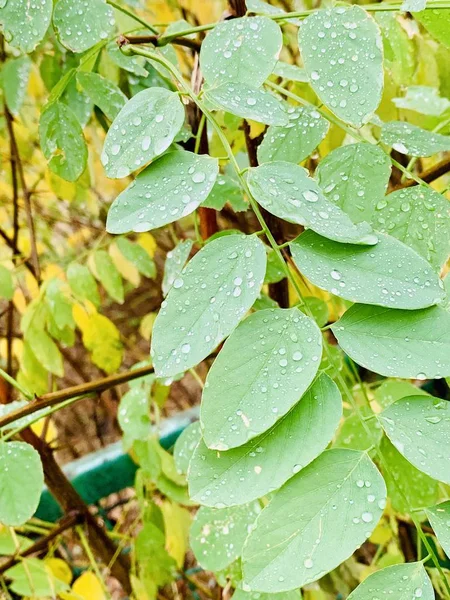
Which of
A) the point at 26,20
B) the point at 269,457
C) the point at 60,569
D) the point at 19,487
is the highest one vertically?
the point at 26,20

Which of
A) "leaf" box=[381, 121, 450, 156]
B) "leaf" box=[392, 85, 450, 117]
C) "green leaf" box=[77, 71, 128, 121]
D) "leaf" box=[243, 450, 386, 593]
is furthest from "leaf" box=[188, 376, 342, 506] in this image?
"leaf" box=[392, 85, 450, 117]

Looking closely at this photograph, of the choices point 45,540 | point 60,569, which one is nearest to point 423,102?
point 45,540

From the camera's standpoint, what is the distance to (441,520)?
35cm

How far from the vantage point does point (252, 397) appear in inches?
12.6

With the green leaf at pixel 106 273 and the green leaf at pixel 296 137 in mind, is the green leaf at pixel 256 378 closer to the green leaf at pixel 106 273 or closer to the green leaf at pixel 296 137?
the green leaf at pixel 296 137

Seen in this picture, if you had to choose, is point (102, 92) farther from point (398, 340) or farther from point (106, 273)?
point (106, 273)

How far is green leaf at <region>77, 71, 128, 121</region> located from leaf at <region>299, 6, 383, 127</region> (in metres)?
0.23

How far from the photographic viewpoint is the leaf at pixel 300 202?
0.34 m

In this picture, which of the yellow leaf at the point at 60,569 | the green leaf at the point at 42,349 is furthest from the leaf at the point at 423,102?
the yellow leaf at the point at 60,569

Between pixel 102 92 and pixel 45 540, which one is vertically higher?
pixel 102 92

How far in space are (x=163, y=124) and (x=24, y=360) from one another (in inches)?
29.6

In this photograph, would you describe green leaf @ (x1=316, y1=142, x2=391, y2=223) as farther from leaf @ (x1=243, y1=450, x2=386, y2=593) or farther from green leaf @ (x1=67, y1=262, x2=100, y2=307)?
green leaf @ (x1=67, y1=262, x2=100, y2=307)

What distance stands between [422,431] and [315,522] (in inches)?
3.5

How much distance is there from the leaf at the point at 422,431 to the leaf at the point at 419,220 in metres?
0.12
